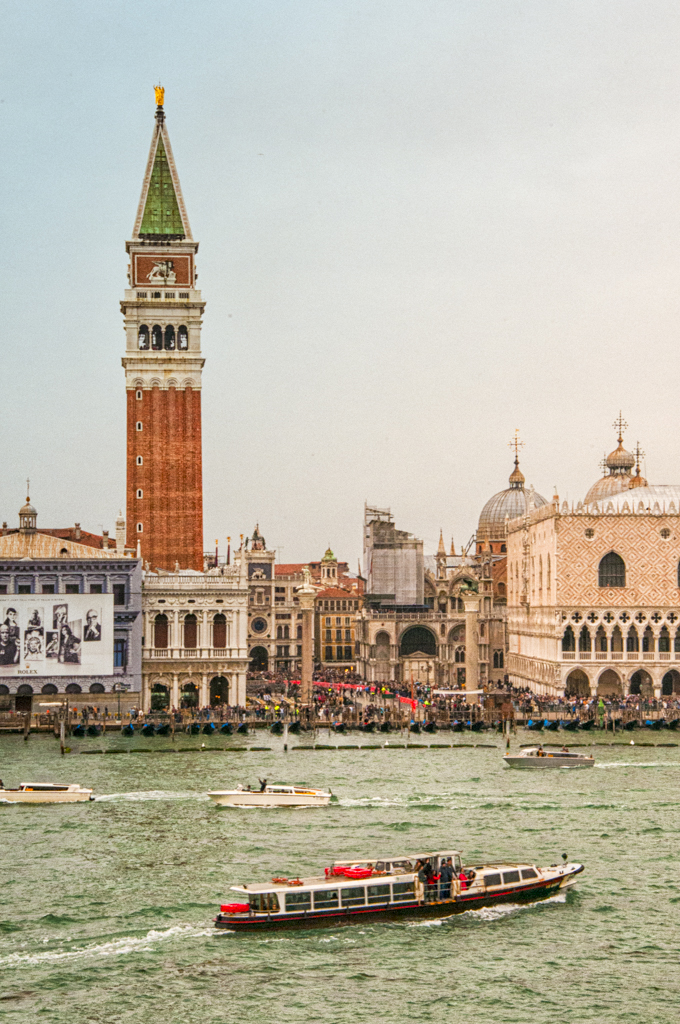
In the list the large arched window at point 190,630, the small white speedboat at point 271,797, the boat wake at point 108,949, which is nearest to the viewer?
the boat wake at point 108,949

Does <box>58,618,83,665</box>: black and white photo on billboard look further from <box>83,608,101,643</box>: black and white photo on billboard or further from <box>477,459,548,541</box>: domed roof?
<box>477,459,548,541</box>: domed roof

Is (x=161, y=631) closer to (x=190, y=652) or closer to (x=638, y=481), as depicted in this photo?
(x=190, y=652)

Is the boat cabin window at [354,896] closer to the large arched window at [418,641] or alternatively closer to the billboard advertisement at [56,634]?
the billboard advertisement at [56,634]

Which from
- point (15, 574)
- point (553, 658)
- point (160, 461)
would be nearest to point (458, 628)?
point (553, 658)

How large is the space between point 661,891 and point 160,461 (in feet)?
164

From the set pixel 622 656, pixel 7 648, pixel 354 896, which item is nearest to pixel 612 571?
pixel 622 656

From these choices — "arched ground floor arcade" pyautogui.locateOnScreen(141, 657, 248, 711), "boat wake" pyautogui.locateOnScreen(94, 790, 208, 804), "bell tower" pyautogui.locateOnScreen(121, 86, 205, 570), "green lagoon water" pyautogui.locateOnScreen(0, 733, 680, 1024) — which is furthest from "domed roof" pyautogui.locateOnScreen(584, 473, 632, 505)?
"boat wake" pyautogui.locateOnScreen(94, 790, 208, 804)

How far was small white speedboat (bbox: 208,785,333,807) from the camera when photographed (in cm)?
4116

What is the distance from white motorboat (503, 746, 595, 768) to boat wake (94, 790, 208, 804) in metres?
13.1

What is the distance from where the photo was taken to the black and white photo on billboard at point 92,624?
66312 mm

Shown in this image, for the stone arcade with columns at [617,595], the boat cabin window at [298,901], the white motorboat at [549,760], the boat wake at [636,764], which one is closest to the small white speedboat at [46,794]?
the boat cabin window at [298,901]

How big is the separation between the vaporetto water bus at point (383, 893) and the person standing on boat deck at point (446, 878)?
2 cm

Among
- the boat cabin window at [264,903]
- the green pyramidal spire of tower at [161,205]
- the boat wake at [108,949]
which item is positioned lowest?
the boat wake at [108,949]

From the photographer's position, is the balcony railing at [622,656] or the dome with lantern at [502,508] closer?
the balcony railing at [622,656]
